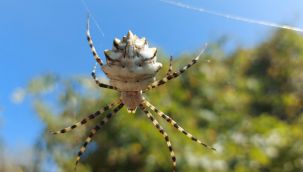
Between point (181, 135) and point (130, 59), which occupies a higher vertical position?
point (181, 135)

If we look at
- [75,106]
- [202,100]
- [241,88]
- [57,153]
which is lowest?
[57,153]

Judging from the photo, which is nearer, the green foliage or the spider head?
the spider head

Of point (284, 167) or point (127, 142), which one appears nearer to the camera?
point (127, 142)

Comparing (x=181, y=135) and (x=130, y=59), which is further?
(x=181, y=135)

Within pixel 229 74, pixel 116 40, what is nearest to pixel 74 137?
pixel 116 40

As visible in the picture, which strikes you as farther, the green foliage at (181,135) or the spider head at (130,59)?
the green foliage at (181,135)

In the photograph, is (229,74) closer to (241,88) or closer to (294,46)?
(241,88)

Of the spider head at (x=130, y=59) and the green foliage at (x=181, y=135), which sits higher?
the green foliage at (x=181, y=135)

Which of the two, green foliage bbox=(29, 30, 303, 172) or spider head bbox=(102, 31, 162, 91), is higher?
green foliage bbox=(29, 30, 303, 172)
